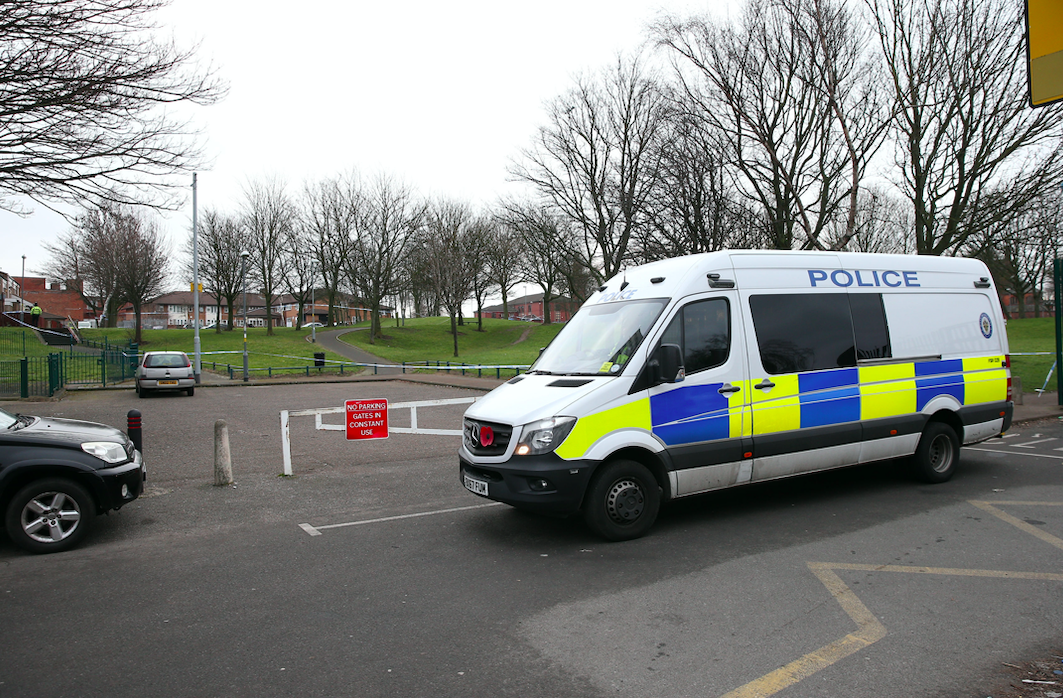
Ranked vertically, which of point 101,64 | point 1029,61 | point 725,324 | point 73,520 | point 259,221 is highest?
point 259,221

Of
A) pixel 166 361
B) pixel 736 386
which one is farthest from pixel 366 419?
pixel 166 361

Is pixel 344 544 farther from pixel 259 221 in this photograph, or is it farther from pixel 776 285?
pixel 259 221

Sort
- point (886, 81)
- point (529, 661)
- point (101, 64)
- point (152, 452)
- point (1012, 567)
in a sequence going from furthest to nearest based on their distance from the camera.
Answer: point (886, 81) < point (152, 452) < point (101, 64) < point (1012, 567) < point (529, 661)

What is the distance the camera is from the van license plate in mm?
6207

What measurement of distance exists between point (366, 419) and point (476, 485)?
3.57 m

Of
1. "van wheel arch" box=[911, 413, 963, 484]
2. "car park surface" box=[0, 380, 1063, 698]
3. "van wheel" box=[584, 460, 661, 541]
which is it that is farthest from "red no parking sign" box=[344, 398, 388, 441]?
"van wheel arch" box=[911, 413, 963, 484]

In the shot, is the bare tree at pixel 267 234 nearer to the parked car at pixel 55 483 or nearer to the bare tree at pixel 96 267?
the bare tree at pixel 96 267

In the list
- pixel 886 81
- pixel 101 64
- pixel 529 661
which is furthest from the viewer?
pixel 886 81

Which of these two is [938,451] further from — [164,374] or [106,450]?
[164,374]

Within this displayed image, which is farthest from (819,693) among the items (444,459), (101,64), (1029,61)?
(101,64)

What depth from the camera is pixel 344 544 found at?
20.8 feet

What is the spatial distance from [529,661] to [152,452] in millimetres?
10126

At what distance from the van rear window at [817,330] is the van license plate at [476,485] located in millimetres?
3069

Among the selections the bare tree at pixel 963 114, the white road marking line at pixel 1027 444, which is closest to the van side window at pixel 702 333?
the white road marking line at pixel 1027 444
